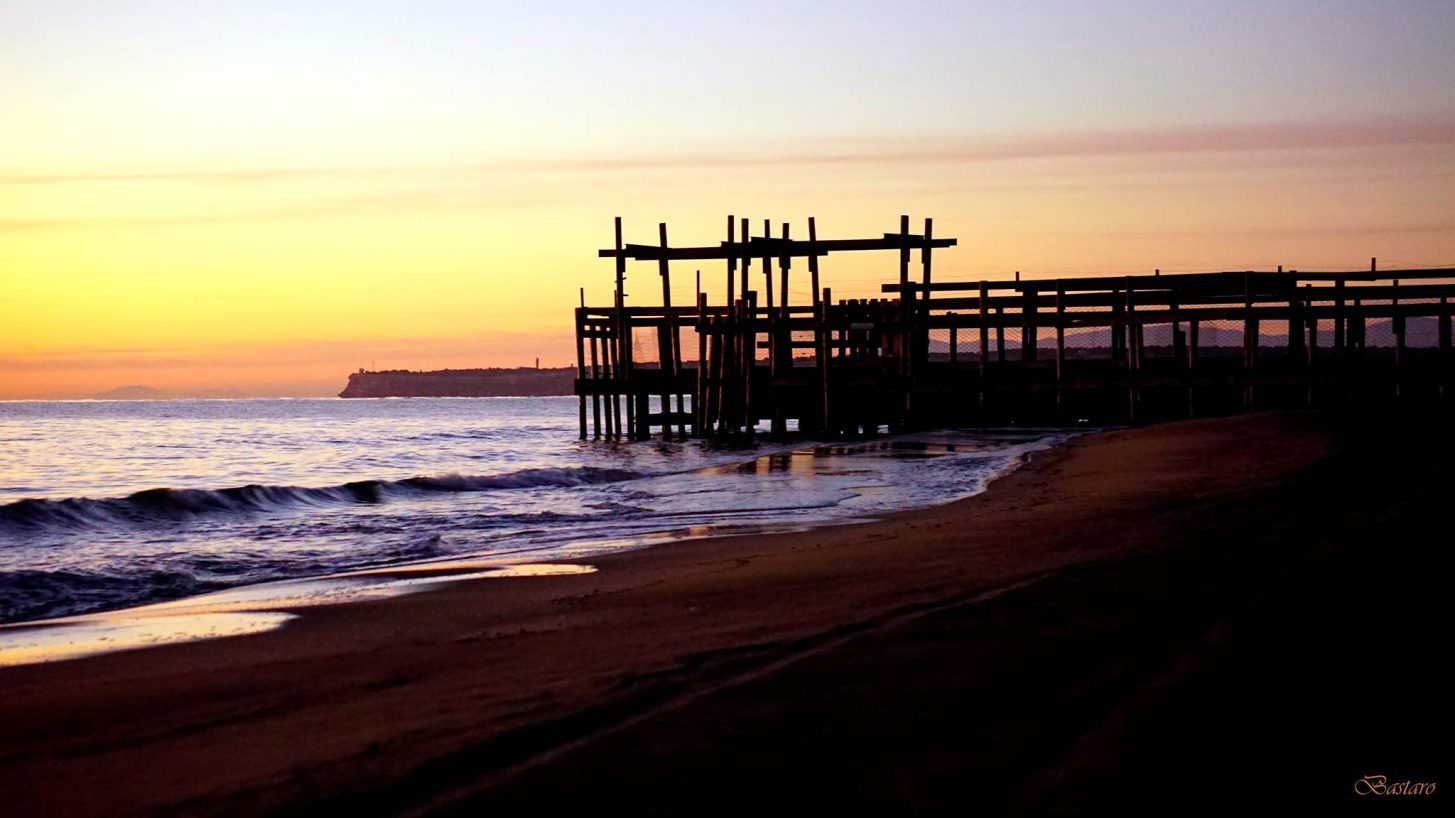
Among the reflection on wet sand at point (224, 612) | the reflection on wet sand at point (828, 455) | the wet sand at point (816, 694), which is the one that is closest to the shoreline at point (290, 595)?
the reflection on wet sand at point (224, 612)

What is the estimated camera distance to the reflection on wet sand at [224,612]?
25.6 feet

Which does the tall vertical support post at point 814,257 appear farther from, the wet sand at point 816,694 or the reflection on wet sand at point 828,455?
the wet sand at point 816,694

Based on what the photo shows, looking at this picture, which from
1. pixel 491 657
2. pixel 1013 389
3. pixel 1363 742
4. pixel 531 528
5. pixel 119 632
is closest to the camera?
pixel 1363 742

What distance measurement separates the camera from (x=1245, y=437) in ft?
63.4

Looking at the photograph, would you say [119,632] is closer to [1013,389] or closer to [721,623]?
[721,623]

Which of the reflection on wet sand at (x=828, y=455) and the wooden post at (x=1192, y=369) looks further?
the wooden post at (x=1192, y=369)

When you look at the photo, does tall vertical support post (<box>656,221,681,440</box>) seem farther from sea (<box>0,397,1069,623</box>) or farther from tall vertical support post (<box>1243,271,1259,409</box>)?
tall vertical support post (<box>1243,271,1259,409</box>)

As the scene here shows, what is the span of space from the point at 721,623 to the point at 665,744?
2.40 metres

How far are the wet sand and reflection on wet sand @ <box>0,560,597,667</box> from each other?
0.41 m

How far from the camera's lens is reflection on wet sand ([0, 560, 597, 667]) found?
7.80m

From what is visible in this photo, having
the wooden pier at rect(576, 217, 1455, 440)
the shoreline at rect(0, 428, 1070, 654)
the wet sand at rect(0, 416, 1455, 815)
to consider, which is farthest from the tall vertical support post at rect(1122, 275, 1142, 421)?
the wet sand at rect(0, 416, 1455, 815)

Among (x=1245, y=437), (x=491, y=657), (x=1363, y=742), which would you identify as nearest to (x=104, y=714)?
(x=491, y=657)

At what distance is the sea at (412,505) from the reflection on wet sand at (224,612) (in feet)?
1.80

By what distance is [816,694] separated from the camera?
4.83 m
